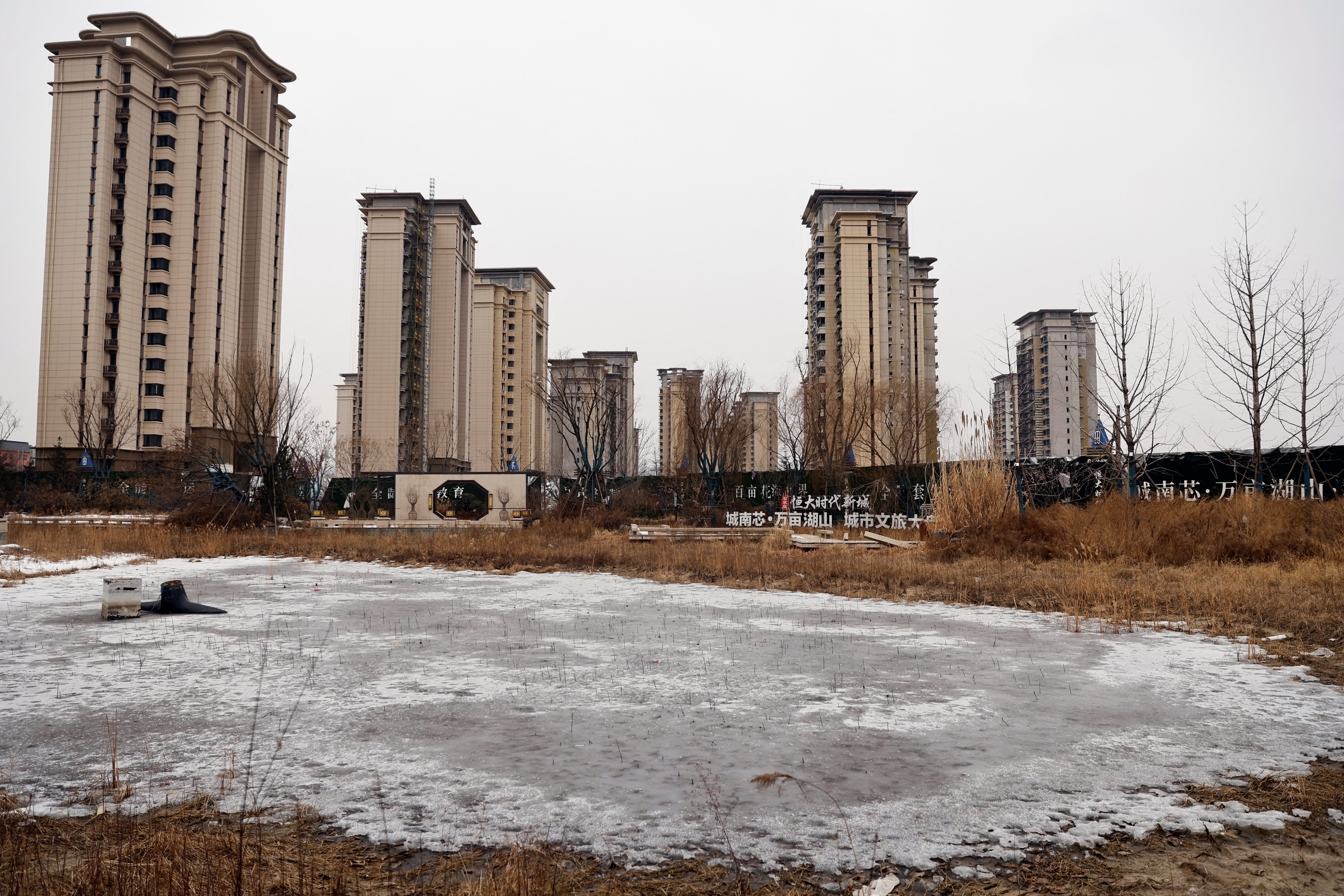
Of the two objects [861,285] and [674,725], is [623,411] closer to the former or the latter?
[861,285]

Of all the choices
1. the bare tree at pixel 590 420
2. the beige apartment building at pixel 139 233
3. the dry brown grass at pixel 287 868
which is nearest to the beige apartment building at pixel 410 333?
the beige apartment building at pixel 139 233

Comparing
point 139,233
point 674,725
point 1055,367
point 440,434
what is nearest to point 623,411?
point 440,434

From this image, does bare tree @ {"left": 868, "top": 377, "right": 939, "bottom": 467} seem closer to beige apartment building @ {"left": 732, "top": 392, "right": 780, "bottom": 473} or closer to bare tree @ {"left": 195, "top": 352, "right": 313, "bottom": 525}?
beige apartment building @ {"left": 732, "top": 392, "right": 780, "bottom": 473}

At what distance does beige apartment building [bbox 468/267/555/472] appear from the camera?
9681cm

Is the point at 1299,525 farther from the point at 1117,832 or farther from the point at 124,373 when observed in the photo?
the point at 124,373

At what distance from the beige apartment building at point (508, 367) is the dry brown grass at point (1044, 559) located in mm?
74960

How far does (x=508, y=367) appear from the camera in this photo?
4156 inches

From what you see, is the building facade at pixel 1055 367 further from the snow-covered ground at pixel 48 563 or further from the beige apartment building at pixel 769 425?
the snow-covered ground at pixel 48 563

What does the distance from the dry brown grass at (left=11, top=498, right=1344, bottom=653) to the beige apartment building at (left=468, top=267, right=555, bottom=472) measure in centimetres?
7496

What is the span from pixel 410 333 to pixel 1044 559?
7305cm

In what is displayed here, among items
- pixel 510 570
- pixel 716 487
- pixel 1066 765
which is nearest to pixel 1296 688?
pixel 1066 765

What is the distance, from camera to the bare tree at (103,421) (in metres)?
46.4

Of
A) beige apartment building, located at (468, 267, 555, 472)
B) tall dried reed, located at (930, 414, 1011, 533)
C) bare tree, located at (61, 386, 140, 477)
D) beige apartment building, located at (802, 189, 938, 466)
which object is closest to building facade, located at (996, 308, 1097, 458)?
beige apartment building, located at (802, 189, 938, 466)

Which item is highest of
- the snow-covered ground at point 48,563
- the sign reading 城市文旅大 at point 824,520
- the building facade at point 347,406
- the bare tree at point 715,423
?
the building facade at point 347,406
